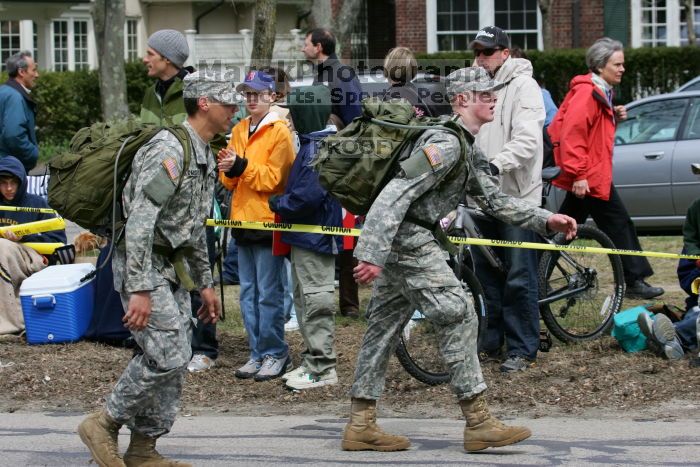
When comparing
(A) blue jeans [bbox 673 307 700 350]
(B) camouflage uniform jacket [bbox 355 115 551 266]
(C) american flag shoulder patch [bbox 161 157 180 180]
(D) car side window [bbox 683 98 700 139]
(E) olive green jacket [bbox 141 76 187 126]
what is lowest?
(A) blue jeans [bbox 673 307 700 350]

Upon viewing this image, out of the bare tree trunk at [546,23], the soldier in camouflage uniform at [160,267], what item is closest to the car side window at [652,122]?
the soldier in camouflage uniform at [160,267]

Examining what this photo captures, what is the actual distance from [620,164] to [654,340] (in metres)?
5.59

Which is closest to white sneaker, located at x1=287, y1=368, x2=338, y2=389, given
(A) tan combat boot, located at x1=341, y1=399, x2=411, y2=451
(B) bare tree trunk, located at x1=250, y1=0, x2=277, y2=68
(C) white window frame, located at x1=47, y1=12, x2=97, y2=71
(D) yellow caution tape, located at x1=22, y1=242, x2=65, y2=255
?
(A) tan combat boot, located at x1=341, y1=399, x2=411, y2=451

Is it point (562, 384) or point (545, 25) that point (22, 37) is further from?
point (562, 384)

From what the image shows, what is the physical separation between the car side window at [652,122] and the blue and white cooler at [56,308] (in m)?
6.93

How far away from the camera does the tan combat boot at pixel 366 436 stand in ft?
20.5

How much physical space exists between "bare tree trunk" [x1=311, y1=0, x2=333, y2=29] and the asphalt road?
543 inches

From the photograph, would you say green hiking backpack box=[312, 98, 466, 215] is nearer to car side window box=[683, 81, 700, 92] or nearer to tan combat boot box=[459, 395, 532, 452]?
tan combat boot box=[459, 395, 532, 452]

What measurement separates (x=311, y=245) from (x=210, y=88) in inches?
81.1

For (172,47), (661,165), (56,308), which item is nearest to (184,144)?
(172,47)

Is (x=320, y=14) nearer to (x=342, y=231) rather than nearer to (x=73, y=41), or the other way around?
(x=342, y=231)

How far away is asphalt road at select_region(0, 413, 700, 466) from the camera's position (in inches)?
238

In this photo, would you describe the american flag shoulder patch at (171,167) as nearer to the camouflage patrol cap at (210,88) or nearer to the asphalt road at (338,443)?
the camouflage patrol cap at (210,88)

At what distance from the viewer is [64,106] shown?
89.0ft
